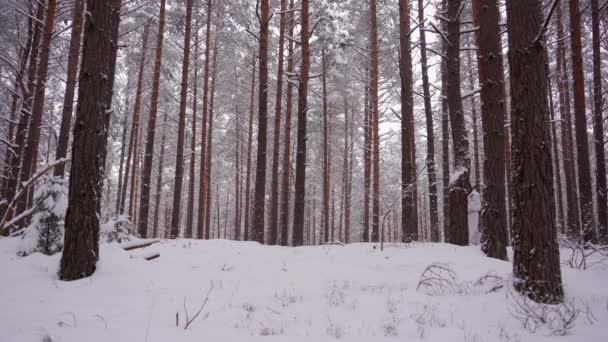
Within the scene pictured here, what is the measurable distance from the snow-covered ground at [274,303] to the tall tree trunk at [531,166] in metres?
0.34

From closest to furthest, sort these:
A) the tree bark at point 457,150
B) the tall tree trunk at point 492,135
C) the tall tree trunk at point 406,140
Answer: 1. the tall tree trunk at point 492,135
2. the tree bark at point 457,150
3. the tall tree trunk at point 406,140

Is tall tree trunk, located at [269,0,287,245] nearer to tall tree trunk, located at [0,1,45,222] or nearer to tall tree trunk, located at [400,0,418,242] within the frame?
tall tree trunk, located at [400,0,418,242]

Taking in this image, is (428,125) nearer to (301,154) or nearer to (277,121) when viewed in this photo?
(301,154)

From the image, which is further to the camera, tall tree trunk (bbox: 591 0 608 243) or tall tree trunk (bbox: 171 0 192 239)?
tall tree trunk (bbox: 171 0 192 239)

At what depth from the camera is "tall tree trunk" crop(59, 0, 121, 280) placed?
4250 millimetres

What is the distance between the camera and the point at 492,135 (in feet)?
21.1

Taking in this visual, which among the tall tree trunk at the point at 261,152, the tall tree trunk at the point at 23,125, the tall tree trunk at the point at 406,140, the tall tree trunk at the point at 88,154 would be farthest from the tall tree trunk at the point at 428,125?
the tall tree trunk at the point at 23,125

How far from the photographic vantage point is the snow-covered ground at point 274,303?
9.05 feet

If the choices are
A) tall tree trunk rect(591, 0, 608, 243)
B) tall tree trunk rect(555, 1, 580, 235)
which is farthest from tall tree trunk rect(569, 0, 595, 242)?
tall tree trunk rect(555, 1, 580, 235)

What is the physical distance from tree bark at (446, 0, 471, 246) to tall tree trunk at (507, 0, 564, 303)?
12.1 ft

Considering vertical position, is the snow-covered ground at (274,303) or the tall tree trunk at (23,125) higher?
the tall tree trunk at (23,125)

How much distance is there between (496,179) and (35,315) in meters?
6.97

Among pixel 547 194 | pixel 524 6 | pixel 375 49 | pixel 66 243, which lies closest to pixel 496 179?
pixel 547 194

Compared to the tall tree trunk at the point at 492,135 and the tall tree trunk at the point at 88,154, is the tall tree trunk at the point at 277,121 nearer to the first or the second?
the tall tree trunk at the point at 492,135
